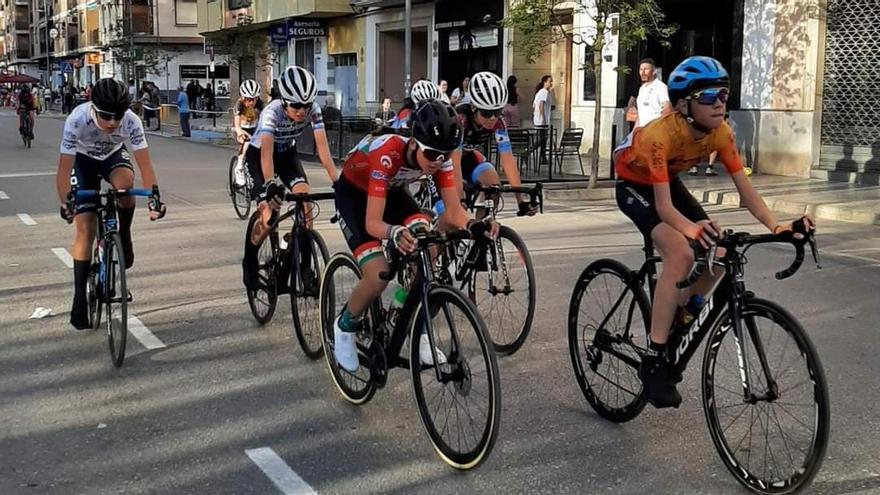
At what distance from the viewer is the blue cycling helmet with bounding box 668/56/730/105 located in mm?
4223

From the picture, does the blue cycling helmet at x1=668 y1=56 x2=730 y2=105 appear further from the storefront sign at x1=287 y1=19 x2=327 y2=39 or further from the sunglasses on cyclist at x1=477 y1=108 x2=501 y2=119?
the storefront sign at x1=287 y1=19 x2=327 y2=39

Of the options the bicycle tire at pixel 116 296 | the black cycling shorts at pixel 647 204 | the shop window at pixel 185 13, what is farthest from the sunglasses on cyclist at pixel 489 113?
the shop window at pixel 185 13

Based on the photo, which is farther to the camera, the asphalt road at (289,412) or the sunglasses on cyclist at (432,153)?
the sunglasses on cyclist at (432,153)

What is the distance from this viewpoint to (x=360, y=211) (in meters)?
5.16

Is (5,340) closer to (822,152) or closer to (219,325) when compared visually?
(219,325)

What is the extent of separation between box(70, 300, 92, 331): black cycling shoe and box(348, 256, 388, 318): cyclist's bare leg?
9.15ft

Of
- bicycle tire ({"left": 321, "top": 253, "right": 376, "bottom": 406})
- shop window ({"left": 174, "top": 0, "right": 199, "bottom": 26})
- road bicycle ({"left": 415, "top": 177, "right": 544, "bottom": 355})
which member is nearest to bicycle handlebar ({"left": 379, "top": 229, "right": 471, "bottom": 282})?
bicycle tire ({"left": 321, "top": 253, "right": 376, "bottom": 406})

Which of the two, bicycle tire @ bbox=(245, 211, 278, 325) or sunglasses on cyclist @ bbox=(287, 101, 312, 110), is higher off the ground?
sunglasses on cyclist @ bbox=(287, 101, 312, 110)

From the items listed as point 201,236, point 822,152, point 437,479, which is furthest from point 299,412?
point 822,152

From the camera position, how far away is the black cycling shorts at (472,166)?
24.8ft

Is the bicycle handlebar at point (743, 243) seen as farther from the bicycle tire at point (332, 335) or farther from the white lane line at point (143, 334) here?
the white lane line at point (143, 334)

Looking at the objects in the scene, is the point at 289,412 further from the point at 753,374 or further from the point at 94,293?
the point at 753,374

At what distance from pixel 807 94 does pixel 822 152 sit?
1155 millimetres

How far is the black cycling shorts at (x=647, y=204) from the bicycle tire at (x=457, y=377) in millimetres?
1007
